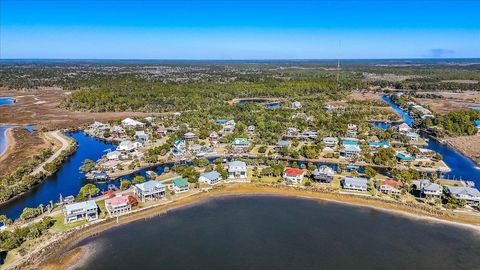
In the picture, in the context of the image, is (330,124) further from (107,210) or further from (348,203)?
(107,210)

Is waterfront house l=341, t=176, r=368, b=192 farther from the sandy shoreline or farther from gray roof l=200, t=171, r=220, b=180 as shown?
the sandy shoreline

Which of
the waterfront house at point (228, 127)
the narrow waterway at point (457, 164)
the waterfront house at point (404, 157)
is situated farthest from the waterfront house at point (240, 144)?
the narrow waterway at point (457, 164)

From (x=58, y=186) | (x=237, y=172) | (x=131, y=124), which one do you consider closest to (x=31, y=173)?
(x=58, y=186)

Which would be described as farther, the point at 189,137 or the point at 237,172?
the point at 189,137

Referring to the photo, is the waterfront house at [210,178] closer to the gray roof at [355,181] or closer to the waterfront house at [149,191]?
the waterfront house at [149,191]

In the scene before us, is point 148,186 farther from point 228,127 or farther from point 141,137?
point 228,127

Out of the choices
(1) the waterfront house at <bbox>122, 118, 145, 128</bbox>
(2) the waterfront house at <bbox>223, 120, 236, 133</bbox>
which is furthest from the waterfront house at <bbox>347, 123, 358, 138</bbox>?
(1) the waterfront house at <bbox>122, 118, 145, 128</bbox>

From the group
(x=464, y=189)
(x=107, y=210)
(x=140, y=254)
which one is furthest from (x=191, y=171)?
(x=464, y=189)
